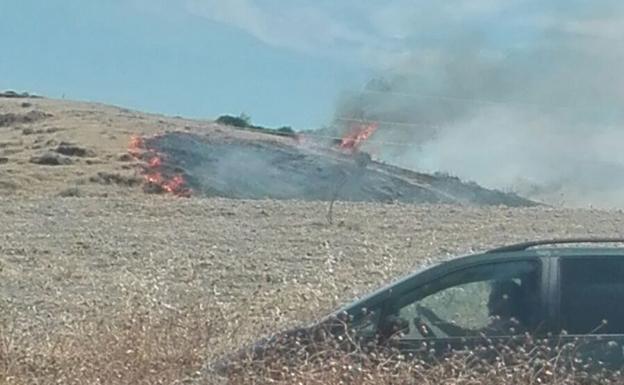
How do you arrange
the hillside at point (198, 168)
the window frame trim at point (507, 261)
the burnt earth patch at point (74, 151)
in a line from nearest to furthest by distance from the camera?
the window frame trim at point (507, 261) → the hillside at point (198, 168) → the burnt earth patch at point (74, 151)

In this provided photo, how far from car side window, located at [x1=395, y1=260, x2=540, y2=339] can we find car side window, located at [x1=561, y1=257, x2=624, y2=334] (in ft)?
0.63

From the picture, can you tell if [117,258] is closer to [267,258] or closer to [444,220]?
[267,258]

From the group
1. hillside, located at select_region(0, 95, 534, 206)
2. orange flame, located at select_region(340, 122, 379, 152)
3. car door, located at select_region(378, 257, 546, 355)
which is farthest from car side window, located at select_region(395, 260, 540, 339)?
orange flame, located at select_region(340, 122, 379, 152)

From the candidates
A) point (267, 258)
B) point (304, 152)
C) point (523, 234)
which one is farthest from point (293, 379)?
point (304, 152)

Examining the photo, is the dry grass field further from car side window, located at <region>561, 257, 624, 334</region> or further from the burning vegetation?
the burning vegetation

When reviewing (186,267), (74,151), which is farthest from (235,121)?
(186,267)

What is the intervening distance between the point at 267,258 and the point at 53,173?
2732 cm

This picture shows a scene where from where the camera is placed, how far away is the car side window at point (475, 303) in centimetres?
731

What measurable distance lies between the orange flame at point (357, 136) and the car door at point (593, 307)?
1232 inches

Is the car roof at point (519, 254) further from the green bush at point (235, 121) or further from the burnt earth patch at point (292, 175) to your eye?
the green bush at point (235, 121)

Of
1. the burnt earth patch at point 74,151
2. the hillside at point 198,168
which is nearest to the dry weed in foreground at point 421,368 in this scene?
the hillside at point 198,168

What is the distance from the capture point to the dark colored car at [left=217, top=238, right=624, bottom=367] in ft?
23.6

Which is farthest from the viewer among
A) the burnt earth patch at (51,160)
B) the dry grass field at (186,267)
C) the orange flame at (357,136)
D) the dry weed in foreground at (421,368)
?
the burnt earth patch at (51,160)

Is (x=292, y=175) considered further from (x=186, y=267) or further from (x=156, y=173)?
(x=186, y=267)
